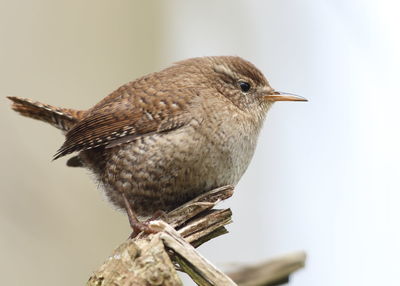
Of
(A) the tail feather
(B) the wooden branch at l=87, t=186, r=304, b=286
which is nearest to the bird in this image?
(A) the tail feather

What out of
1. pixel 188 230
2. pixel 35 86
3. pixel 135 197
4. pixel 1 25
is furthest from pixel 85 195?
pixel 188 230

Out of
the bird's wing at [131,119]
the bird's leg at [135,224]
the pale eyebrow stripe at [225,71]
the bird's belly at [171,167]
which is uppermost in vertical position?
the pale eyebrow stripe at [225,71]

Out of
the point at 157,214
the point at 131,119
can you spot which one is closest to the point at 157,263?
the point at 157,214

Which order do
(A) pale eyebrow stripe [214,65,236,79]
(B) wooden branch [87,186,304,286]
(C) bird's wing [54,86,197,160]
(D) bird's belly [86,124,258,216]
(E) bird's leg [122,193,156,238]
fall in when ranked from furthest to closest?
1. (A) pale eyebrow stripe [214,65,236,79]
2. (C) bird's wing [54,86,197,160]
3. (D) bird's belly [86,124,258,216]
4. (E) bird's leg [122,193,156,238]
5. (B) wooden branch [87,186,304,286]

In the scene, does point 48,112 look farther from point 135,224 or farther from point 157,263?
point 157,263

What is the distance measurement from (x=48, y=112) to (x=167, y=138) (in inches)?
45.7

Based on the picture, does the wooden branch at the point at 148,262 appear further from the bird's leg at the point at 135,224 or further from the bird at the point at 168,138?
the bird at the point at 168,138

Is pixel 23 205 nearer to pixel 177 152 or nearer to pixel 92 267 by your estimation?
pixel 92 267

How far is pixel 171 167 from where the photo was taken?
12.2 feet

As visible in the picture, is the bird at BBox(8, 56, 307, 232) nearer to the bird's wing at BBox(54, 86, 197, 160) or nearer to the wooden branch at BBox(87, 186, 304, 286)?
the bird's wing at BBox(54, 86, 197, 160)

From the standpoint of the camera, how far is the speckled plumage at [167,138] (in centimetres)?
375

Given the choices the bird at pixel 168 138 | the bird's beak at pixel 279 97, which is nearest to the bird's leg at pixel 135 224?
the bird at pixel 168 138

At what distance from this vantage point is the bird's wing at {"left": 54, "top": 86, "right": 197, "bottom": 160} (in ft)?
12.8

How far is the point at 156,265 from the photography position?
277cm
